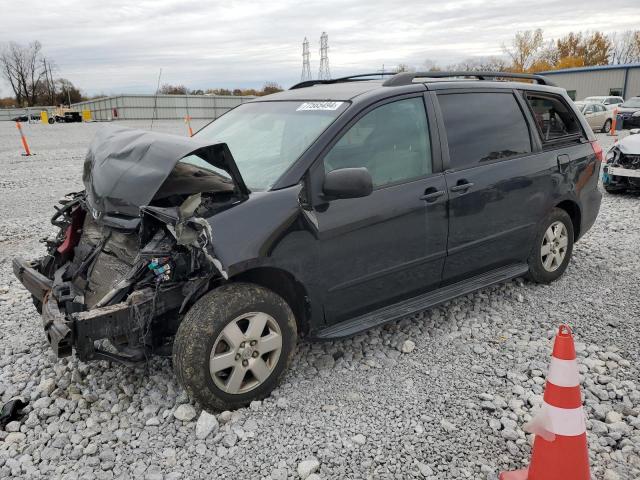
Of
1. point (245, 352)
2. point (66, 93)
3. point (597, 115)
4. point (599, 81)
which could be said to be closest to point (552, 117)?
point (245, 352)

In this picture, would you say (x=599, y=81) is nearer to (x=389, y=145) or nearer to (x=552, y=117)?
(x=552, y=117)

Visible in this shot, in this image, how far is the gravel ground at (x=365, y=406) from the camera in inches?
103

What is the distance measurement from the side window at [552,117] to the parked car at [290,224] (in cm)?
5

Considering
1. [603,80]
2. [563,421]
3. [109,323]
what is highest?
[603,80]

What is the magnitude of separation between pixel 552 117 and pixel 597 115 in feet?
66.6

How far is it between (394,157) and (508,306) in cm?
178

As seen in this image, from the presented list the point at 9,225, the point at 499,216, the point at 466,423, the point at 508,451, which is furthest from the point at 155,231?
the point at 9,225

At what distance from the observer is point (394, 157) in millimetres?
3537

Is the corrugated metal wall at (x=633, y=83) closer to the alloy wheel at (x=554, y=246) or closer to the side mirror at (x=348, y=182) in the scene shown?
the alloy wheel at (x=554, y=246)

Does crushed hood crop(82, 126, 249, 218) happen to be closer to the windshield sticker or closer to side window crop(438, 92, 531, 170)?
the windshield sticker

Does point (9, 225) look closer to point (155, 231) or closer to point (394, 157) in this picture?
point (155, 231)

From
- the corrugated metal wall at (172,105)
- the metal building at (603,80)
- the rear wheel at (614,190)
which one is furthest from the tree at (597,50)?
the rear wheel at (614,190)

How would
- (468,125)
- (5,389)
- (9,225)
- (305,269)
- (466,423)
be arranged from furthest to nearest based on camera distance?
(9,225) → (468,125) → (5,389) → (305,269) → (466,423)

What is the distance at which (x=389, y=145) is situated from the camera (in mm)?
3531
